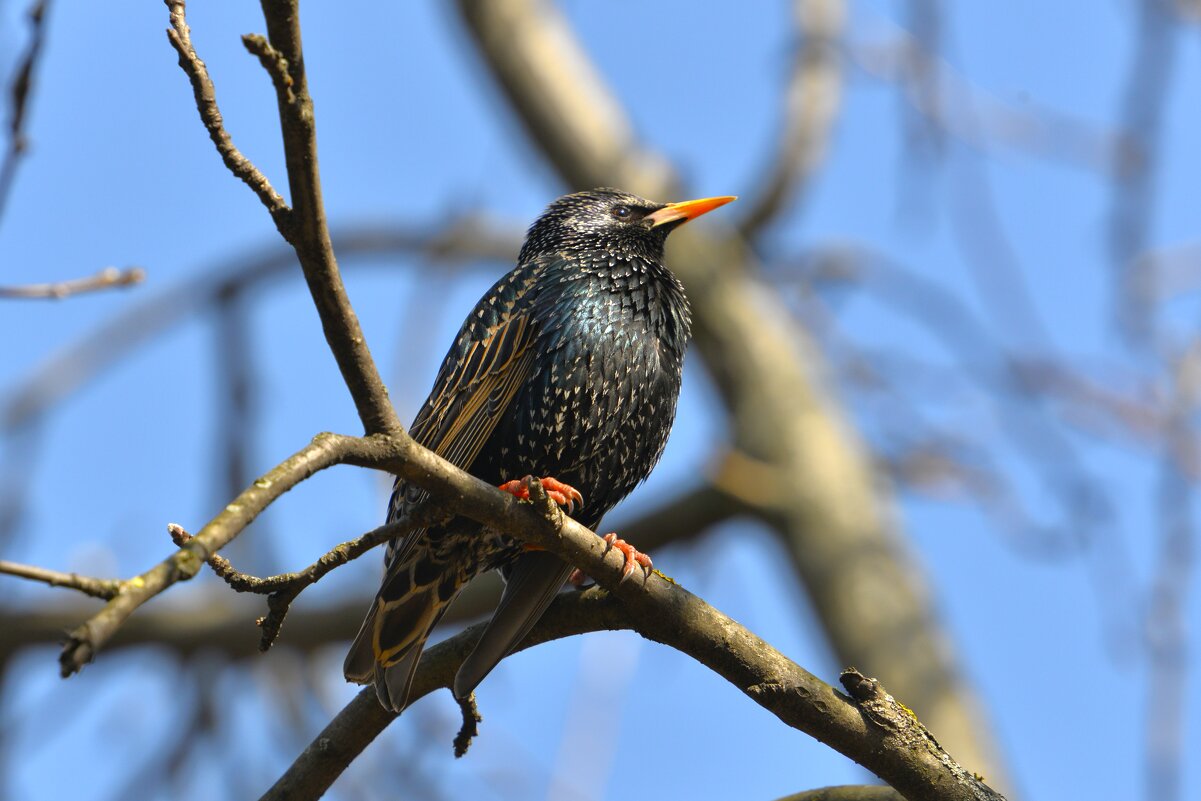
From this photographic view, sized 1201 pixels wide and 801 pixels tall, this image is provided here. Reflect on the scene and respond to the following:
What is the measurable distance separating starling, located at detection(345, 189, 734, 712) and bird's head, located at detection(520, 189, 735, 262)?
14.4 inches

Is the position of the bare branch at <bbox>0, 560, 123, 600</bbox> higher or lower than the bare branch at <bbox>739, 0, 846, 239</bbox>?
lower

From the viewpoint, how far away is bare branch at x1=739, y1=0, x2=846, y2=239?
9531 millimetres

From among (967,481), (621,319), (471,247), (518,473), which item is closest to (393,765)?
(518,473)

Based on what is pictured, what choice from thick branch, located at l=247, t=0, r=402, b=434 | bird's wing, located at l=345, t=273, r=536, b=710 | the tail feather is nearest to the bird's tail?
bird's wing, located at l=345, t=273, r=536, b=710

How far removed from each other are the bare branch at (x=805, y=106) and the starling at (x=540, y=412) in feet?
15.6

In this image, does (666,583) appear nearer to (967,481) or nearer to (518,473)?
(518,473)

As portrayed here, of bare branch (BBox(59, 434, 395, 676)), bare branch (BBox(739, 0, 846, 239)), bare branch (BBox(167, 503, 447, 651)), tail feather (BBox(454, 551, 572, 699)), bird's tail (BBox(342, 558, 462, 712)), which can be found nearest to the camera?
bare branch (BBox(59, 434, 395, 676))

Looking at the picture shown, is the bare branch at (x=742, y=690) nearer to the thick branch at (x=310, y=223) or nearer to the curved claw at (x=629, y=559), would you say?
the curved claw at (x=629, y=559)

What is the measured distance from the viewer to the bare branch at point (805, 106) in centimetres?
953

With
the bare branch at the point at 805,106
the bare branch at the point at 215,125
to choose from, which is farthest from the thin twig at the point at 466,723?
the bare branch at the point at 805,106

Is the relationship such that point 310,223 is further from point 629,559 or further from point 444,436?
point 444,436

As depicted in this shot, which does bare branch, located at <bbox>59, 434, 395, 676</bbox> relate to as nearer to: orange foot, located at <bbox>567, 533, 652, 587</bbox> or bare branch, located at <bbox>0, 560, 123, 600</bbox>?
bare branch, located at <bbox>0, 560, 123, 600</bbox>

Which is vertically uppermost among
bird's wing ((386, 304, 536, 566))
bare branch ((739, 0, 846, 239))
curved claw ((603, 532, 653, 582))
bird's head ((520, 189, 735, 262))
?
bare branch ((739, 0, 846, 239))

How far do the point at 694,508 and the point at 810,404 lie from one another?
3.68 ft
